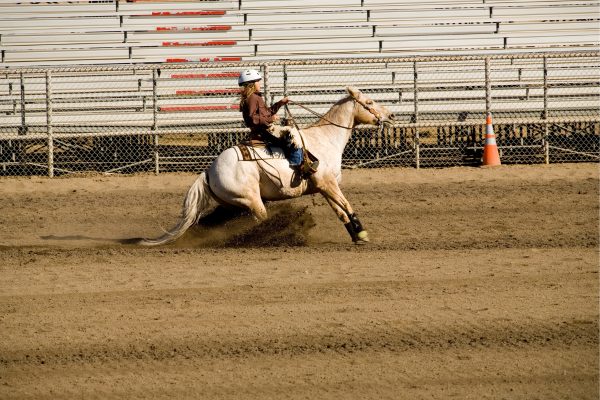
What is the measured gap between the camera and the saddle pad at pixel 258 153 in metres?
10.7

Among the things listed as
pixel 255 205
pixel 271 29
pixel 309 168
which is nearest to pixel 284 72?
pixel 271 29

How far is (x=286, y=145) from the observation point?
10734mm

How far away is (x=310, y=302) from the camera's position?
27.1 ft

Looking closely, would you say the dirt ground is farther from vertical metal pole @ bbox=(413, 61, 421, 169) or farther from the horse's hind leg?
vertical metal pole @ bbox=(413, 61, 421, 169)

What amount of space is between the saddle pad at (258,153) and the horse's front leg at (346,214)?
61 centimetres

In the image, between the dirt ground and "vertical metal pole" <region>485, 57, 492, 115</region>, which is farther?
"vertical metal pole" <region>485, 57, 492, 115</region>

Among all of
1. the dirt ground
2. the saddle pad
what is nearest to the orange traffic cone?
the dirt ground

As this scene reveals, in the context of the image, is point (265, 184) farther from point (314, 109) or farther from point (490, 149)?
point (314, 109)

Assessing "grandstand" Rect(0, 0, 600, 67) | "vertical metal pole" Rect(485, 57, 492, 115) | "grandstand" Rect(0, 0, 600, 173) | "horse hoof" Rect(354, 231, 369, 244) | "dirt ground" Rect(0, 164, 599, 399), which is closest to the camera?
"dirt ground" Rect(0, 164, 599, 399)

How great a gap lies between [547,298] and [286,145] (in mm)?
3609

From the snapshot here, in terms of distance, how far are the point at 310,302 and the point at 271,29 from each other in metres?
14.5

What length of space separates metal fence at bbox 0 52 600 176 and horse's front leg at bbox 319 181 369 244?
20.4 ft

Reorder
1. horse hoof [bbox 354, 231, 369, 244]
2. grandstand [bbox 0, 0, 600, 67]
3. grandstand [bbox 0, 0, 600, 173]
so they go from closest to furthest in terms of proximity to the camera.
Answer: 1. horse hoof [bbox 354, 231, 369, 244]
2. grandstand [bbox 0, 0, 600, 173]
3. grandstand [bbox 0, 0, 600, 67]

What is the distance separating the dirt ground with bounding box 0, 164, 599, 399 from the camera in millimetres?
6473
